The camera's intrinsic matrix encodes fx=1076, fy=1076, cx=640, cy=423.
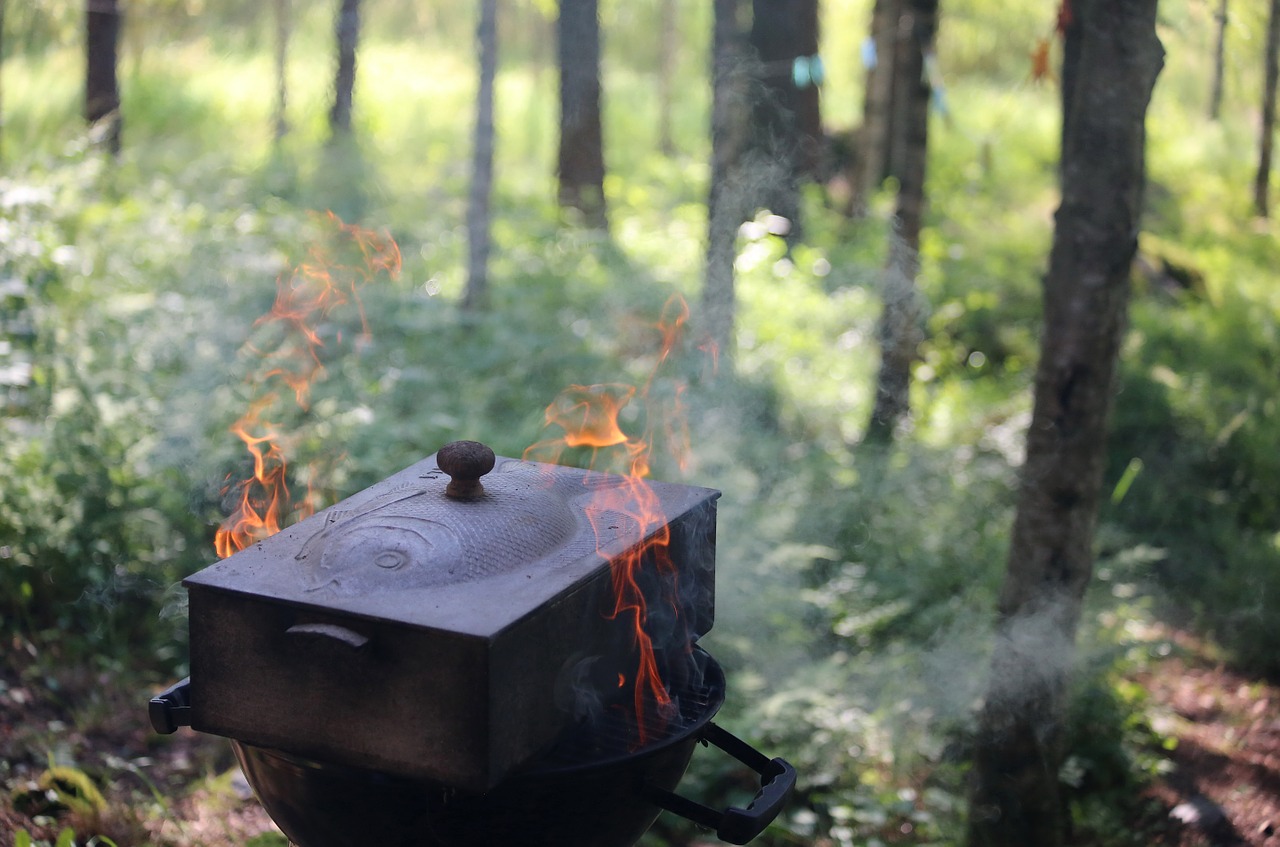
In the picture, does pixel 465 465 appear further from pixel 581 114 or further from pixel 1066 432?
pixel 581 114

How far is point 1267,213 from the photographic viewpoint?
13.7 metres

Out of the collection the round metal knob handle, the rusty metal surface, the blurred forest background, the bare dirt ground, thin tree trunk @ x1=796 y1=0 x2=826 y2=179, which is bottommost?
the bare dirt ground

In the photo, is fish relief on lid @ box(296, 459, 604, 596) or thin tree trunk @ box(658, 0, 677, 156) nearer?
fish relief on lid @ box(296, 459, 604, 596)

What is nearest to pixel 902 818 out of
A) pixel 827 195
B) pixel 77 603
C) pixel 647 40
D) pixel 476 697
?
pixel 476 697

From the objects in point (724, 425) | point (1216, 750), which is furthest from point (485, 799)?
point (724, 425)

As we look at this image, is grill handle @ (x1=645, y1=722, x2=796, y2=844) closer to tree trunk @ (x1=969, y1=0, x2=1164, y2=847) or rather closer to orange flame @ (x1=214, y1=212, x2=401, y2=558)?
orange flame @ (x1=214, y1=212, x2=401, y2=558)

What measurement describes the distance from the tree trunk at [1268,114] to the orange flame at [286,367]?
7909mm

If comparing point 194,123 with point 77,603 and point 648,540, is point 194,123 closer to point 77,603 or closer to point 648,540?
point 77,603

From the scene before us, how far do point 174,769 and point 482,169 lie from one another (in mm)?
5350

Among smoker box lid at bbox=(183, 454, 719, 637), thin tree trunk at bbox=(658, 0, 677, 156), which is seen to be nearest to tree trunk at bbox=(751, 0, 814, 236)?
thin tree trunk at bbox=(658, 0, 677, 156)

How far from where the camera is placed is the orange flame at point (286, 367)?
3471 millimetres

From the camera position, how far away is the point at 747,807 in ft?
7.91

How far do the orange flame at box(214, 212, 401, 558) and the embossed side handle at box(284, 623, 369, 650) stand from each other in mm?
990

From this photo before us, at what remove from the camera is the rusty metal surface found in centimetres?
216
